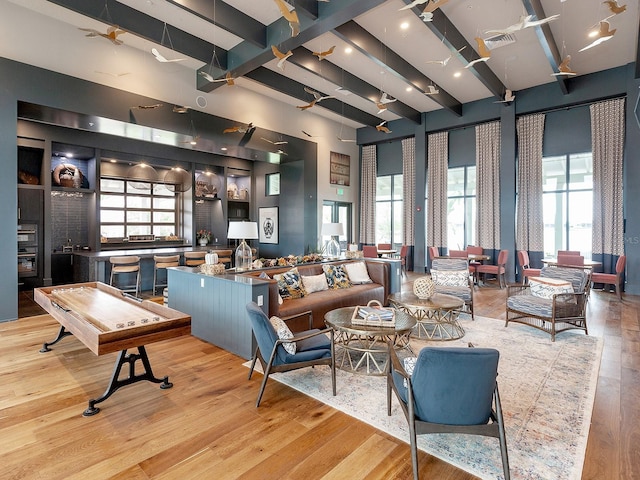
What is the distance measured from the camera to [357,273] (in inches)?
230

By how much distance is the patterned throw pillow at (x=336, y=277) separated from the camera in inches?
213

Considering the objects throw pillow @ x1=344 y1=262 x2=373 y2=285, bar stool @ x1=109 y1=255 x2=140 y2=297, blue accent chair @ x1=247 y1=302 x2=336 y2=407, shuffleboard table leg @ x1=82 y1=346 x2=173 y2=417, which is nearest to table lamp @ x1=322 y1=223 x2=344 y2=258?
throw pillow @ x1=344 y1=262 x2=373 y2=285

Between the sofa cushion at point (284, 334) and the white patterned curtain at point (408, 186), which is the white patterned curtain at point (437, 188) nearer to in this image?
the white patterned curtain at point (408, 186)

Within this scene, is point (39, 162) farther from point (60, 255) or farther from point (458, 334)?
point (458, 334)

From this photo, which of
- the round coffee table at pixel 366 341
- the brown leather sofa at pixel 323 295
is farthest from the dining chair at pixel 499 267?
the round coffee table at pixel 366 341

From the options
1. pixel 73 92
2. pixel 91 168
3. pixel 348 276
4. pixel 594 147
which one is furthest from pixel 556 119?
pixel 91 168

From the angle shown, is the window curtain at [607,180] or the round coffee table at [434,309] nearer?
the round coffee table at [434,309]

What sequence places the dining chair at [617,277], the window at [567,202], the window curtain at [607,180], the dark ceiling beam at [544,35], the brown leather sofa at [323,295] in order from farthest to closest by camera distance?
the window at [567,202] → the window curtain at [607,180] → the dining chair at [617,277] → the dark ceiling beam at [544,35] → the brown leather sofa at [323,295]

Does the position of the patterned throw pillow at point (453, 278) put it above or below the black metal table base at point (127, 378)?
above

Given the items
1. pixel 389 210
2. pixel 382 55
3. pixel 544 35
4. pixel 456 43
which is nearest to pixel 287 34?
pixel 382 55

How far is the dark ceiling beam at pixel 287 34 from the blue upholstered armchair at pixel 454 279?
4.03 metres

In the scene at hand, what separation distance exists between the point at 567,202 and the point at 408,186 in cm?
404

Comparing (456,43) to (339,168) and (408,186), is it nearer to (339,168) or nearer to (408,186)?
(408,186)

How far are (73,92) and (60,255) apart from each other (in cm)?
387
